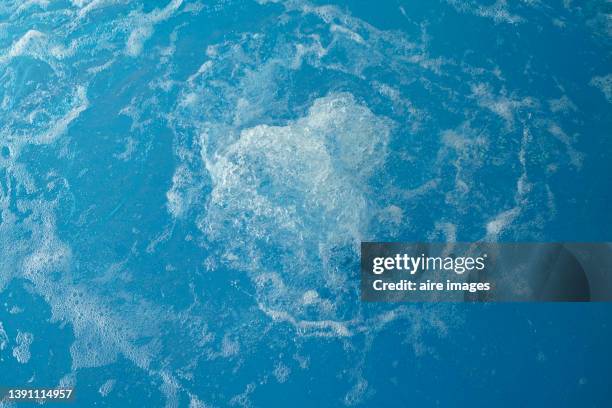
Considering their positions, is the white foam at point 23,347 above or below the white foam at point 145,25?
below
